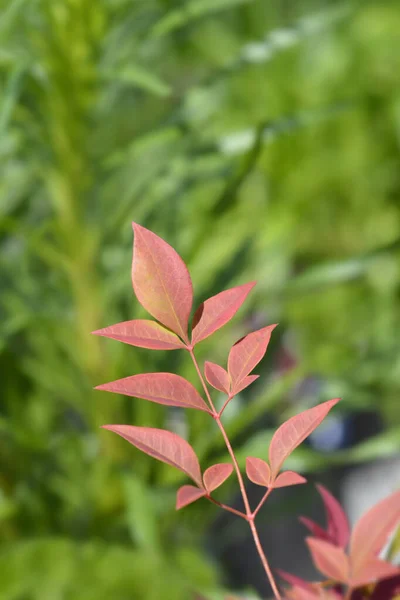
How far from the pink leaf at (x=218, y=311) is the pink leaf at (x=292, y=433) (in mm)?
18

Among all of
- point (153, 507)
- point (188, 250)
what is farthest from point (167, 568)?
point (188, 250)

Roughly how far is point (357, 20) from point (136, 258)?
0.64 meters

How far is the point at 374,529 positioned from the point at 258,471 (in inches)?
0.9

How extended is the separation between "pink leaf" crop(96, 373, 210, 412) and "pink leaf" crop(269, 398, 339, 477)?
1cm

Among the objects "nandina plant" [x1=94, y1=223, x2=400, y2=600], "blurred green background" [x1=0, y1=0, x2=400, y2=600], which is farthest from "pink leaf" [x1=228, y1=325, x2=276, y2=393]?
"blurred green background" [x1=0, y1=0, x2=400, y2=600]

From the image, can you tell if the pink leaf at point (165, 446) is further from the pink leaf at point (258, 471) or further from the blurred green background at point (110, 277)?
the blurred green background at point (110, 277)

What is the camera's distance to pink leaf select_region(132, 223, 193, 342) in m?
0.10

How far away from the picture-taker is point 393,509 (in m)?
0.11

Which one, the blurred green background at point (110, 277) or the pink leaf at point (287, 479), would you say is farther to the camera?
the blurred green background at point (110, 277)

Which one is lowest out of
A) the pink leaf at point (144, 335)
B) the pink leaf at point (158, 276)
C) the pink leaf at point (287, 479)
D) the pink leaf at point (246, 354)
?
the pink leaf at point (287, 479)

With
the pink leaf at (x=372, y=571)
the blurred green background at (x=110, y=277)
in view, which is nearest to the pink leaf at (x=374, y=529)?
the pink leaf at (x=372, y=571)

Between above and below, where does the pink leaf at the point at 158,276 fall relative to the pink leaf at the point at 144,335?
above

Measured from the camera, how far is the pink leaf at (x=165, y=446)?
0.10 meters

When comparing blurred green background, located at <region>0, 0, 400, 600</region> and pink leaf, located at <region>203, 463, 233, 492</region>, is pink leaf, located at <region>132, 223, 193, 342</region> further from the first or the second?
blurred green background, located at <region>0, 0, 400, 600</region>
